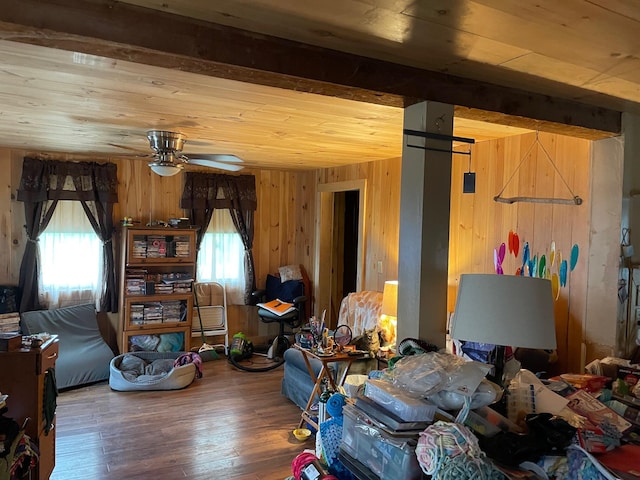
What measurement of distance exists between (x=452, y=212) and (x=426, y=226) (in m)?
2.11

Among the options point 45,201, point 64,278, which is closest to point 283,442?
point 64,278

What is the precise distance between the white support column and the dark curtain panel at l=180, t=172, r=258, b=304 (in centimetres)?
387

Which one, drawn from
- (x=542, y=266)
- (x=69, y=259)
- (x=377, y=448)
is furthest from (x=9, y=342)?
(x=542, y=266)

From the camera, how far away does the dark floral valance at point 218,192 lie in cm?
555

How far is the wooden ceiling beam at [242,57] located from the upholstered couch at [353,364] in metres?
2.14

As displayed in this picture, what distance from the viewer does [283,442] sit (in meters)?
3.41

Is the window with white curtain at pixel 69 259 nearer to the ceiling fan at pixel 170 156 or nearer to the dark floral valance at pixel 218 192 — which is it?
the dark floral valance at pixel 218 192

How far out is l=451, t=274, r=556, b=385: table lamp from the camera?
5.18 ft

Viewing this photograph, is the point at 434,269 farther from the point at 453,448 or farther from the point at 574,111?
the point at 574,111

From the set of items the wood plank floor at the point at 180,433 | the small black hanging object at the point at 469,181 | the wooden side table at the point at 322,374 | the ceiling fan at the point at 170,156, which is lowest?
the wood plank floor at the point at 180,433

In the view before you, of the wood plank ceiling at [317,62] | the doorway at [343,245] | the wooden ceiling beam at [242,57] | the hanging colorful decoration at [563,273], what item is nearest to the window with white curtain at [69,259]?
the wood plank ceiling at [317,62]

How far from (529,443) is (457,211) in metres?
2.73

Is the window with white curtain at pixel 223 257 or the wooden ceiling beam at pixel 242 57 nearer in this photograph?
the wooden ceiling beam at pixel 242 57

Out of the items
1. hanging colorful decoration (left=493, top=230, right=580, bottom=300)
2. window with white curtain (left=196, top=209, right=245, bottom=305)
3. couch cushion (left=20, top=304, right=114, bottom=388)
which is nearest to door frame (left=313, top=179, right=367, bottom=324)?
window with white curtain (left=196, top=209, right=245, bottom=305)
